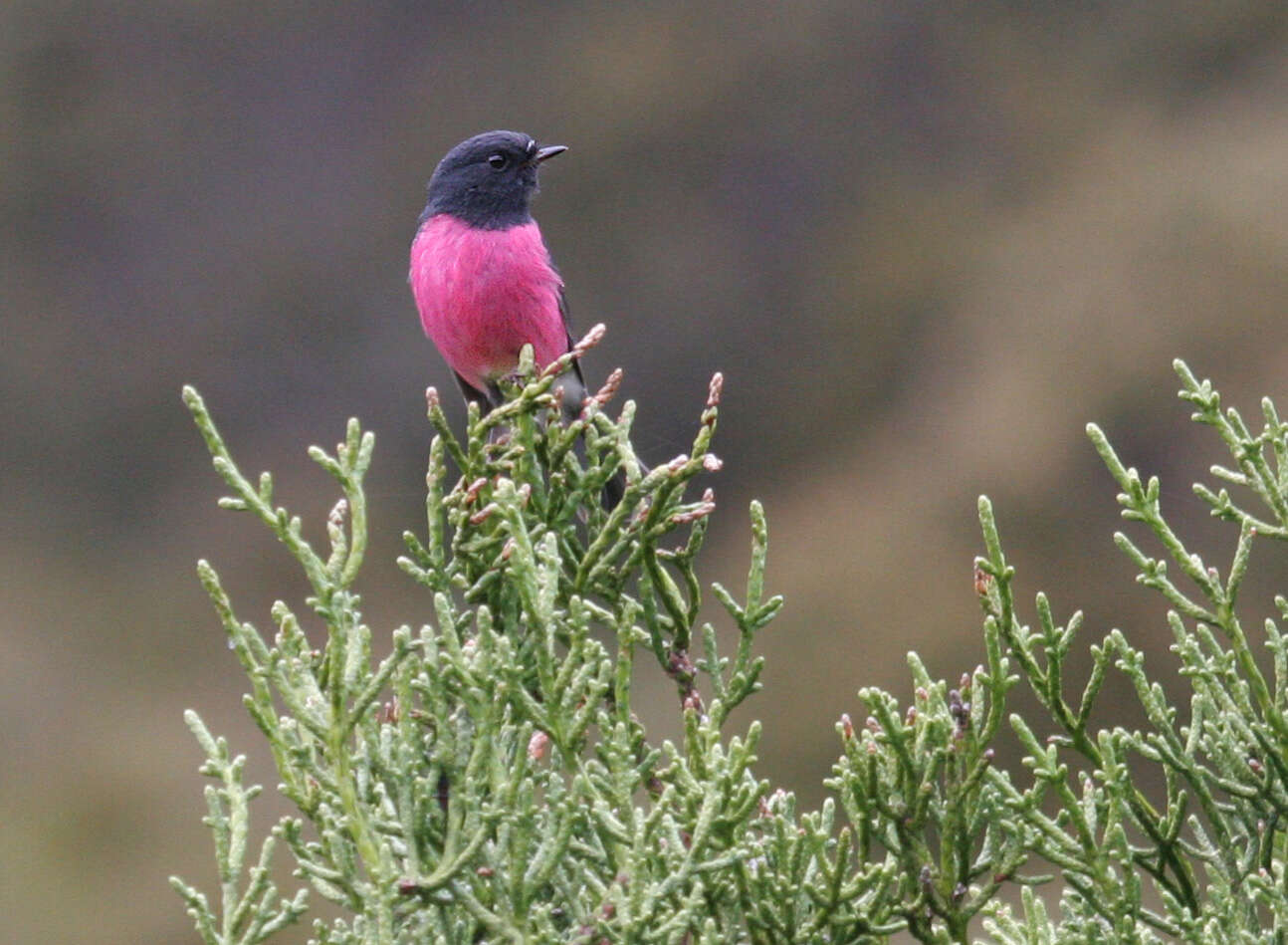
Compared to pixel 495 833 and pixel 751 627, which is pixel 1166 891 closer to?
pixel 751 627

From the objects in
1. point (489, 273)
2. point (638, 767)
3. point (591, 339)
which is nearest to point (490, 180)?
point (489, 273)

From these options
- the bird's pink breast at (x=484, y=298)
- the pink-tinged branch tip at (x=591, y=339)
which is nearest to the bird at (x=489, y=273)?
the bird's pink breast at (x=484, y=298)

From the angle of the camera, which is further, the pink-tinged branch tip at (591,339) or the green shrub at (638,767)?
the pink-tinged branch tip at (591,339)

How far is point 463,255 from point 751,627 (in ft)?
6.33

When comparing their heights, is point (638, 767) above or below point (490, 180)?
below

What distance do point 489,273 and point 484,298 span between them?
0.25ft

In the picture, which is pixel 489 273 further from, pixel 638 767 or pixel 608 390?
pixel 638 767

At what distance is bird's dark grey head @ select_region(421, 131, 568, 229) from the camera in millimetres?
3943

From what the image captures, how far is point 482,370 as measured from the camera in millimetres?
3734

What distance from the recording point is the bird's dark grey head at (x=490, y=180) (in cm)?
394

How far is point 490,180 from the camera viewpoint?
3.99m

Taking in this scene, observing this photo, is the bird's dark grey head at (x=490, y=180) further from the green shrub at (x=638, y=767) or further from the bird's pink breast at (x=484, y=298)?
the green shrub at (x=638, y=767)

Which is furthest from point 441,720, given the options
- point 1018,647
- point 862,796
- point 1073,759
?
point 1073,759

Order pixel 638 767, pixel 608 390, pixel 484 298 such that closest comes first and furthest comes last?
1. pixel 638 767
2. pixel 608 390
3. pixel 484 298
